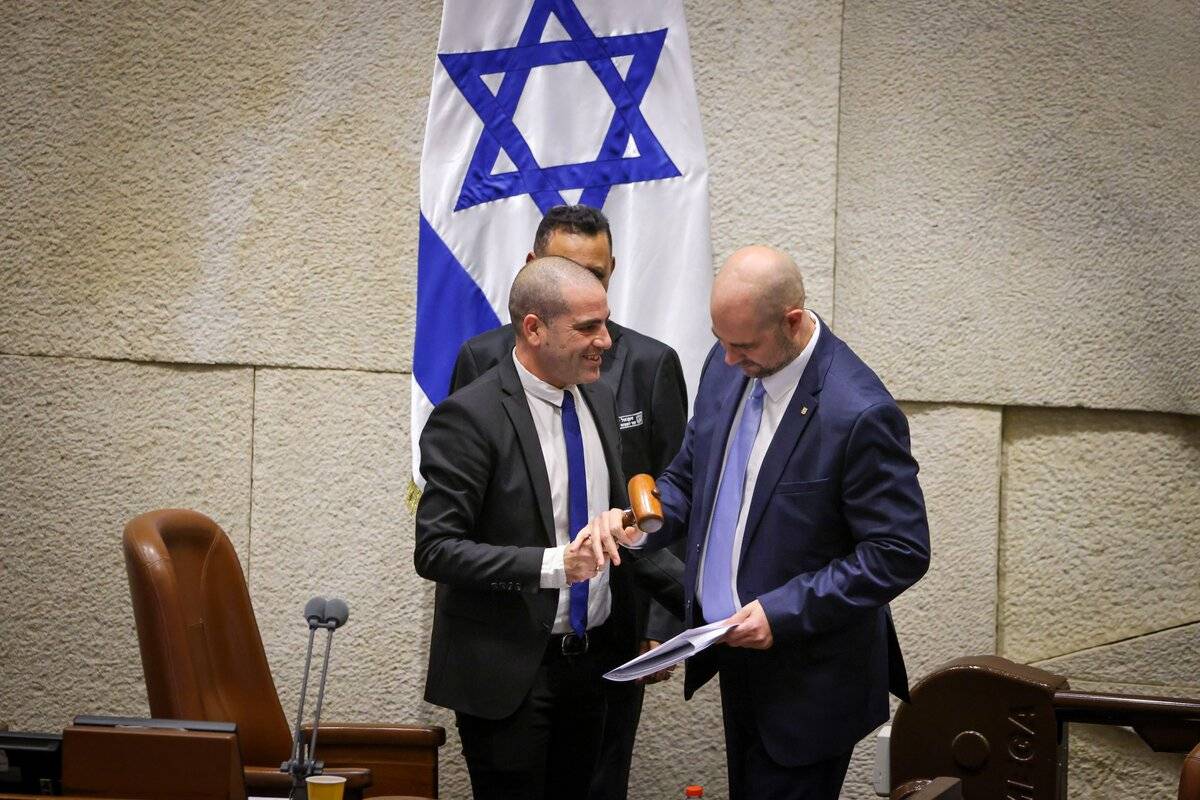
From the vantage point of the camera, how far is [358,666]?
3.74m

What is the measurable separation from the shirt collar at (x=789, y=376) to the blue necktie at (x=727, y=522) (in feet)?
0.10

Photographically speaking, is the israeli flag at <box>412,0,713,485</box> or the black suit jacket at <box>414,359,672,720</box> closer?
the black suit jacket at <box>414,359,672,720</box>

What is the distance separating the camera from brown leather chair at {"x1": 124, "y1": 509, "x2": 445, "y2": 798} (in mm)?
2557

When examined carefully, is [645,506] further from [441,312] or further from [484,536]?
[441,312]

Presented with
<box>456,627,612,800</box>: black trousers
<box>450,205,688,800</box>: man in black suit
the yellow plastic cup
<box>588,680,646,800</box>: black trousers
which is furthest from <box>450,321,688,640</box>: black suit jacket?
the yellow plastic cup

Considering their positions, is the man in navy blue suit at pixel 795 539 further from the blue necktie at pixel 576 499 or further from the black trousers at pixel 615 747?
the black trousers at pixel 615 747

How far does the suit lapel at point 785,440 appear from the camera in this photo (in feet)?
8.04

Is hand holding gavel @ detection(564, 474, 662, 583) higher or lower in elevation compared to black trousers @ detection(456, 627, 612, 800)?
higher

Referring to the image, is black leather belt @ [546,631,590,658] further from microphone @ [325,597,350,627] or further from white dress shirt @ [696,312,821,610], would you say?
microphone @ [325,597,350,627]

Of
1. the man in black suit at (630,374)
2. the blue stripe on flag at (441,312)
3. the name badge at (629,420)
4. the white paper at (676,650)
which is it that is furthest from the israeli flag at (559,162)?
the white paper at (676,650)

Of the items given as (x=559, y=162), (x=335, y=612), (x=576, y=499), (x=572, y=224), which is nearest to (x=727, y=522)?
(x=576, y=499)

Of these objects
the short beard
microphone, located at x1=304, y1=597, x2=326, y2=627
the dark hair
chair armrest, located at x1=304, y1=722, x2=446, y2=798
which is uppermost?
the dark hair

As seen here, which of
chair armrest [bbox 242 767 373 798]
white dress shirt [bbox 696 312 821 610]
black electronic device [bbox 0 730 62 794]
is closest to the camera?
black electronic device [bbox 0 730 62 794]

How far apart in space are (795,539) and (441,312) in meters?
1.40
